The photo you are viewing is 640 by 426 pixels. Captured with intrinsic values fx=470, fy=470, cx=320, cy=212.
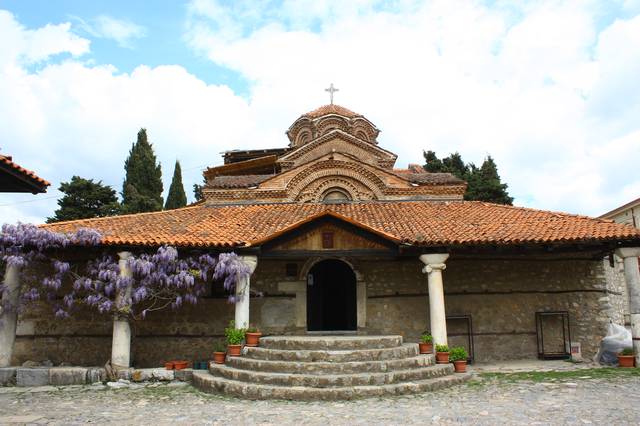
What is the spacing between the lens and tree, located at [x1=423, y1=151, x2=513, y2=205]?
82.4 ft

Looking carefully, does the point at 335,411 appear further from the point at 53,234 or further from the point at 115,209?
the point at 115,209

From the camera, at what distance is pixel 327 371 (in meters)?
7.65

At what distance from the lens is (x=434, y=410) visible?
609 centimetres

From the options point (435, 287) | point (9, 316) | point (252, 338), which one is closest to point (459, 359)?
Answer: point (435, 287)

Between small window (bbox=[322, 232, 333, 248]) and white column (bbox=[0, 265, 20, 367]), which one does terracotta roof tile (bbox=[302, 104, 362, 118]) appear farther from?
white column (bbox=[0, 265, 20, 367])

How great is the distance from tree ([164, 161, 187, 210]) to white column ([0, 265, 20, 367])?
20.4m

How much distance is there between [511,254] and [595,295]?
204cm

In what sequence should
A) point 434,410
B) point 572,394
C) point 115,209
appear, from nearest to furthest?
1. point 434,410
2. point 572,394
3. point 115,209

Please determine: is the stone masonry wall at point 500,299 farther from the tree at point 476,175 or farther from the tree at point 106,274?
the tree at point 476,175

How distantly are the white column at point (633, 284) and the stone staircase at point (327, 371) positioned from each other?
3.75 metres

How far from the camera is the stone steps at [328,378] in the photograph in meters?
7.28

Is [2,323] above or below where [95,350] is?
above

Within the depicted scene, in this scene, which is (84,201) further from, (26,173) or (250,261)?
(26,173)

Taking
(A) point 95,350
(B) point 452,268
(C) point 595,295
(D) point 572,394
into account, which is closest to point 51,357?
(A) point 95,350
